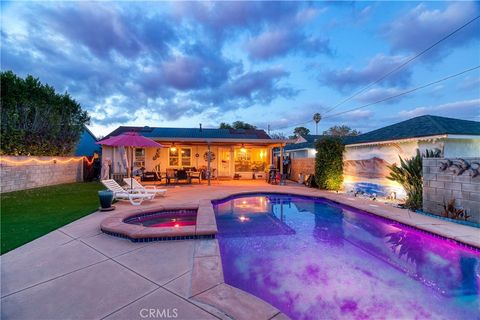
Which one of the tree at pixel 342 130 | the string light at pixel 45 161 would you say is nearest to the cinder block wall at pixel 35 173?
the string light at pixel 45 161

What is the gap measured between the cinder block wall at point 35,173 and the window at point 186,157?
22.3 ft

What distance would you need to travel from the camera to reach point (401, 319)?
264 centimetres

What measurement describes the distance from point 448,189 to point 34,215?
11507 millimetres

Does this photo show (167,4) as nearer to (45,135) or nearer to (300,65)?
(45,135)

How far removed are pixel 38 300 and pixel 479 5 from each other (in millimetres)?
14714

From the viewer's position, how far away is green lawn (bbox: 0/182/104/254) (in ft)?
Result: 13.9

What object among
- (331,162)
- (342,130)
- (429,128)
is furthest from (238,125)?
(429,128)

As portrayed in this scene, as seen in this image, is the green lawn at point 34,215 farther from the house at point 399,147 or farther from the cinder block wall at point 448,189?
the house at point 399,147

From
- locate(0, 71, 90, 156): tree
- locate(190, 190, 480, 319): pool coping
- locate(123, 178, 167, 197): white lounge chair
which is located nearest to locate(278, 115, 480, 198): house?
locate(190, 190, 480, 319): pool coping

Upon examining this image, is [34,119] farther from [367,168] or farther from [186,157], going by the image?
[367,168]

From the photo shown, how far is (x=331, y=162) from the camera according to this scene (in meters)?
11.0

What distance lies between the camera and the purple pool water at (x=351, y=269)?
290 centimetres

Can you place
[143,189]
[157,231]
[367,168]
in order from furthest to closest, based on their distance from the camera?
[367,168] → [143,189] → [157,231]

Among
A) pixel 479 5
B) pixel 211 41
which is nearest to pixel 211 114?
pixel 211 41
